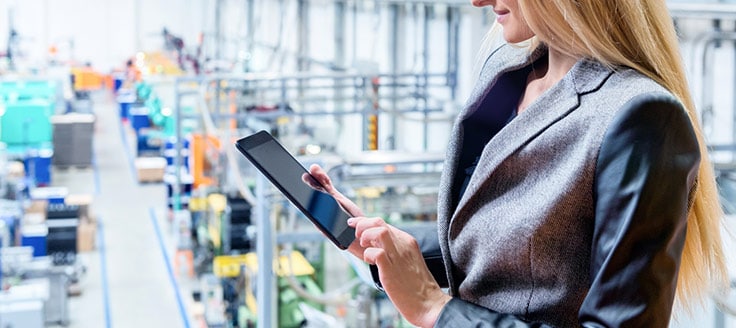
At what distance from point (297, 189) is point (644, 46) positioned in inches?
19.0

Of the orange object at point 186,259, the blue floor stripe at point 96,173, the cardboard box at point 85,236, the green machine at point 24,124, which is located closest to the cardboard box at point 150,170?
the blue floor stripe at point 96,173

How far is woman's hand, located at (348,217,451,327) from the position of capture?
120 centimetres

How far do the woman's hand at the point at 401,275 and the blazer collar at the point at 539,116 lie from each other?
92 millimetres

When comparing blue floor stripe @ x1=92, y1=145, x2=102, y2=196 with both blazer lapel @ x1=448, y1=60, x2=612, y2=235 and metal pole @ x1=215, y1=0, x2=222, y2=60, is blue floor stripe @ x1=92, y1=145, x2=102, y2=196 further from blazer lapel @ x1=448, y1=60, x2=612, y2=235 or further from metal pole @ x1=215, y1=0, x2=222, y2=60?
blazer lapel @ x1=448, y1=60, x2=612, y2=235

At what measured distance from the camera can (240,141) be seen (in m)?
1.30

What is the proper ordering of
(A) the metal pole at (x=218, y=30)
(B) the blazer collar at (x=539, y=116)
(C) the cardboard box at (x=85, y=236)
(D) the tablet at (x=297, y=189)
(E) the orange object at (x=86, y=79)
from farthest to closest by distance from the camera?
(E) the orange object at (x=86, y=79)
(A) the metal pole at (x=218, y=30)
(C) the cardboard box at (x=85, y=236)
(D) the tablet at (x=297, y=189)
(B) the blazer collar at (x=539, y=116)

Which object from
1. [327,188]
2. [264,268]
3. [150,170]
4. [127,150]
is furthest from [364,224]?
[127,150]

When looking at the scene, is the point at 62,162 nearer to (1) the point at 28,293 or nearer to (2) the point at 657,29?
(1) the point at 28,293

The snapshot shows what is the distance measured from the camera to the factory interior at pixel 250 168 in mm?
5191

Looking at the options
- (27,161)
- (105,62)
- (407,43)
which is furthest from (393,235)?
(105,62)

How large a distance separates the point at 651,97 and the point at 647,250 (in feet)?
0.53

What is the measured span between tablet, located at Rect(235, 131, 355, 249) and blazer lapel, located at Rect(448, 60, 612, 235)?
185 millimetres

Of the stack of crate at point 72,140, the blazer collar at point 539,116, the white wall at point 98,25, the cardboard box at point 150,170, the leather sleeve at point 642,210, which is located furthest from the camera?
the white wall at point 98,25

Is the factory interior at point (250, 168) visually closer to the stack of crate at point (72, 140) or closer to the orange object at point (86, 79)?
the stack of crate at point (72, 140)
